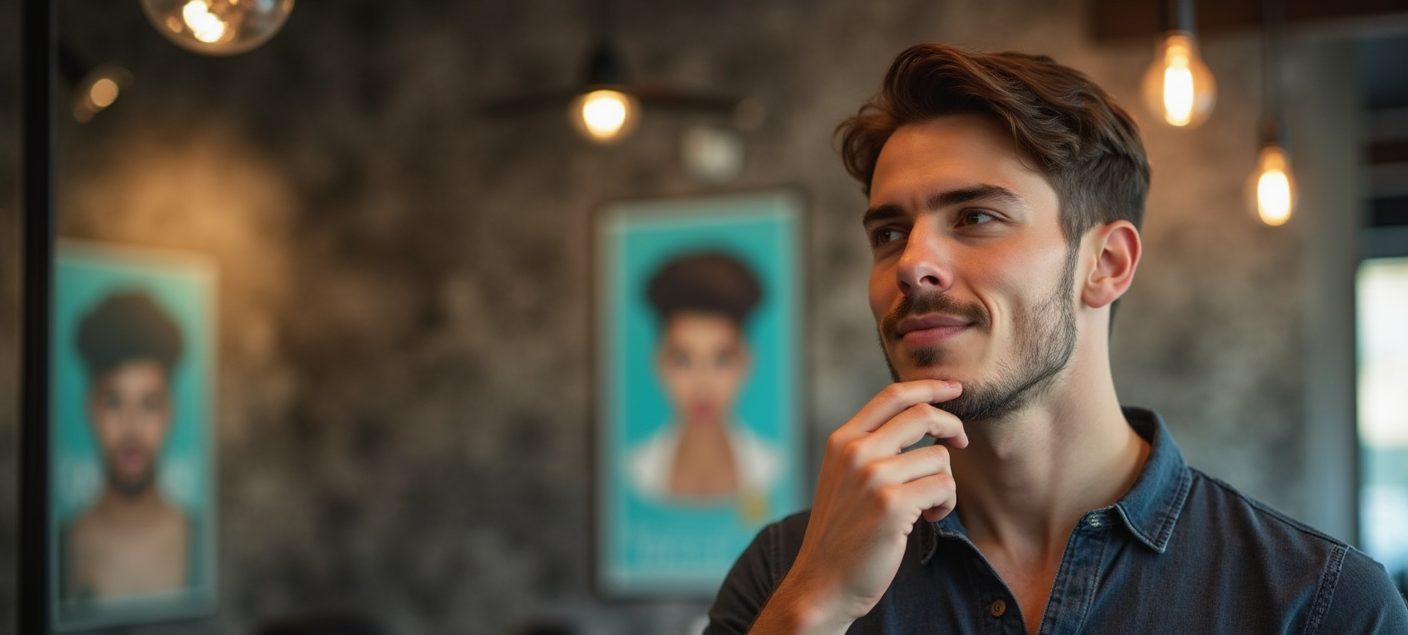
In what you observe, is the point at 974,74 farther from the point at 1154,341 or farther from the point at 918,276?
the point at 1154,341

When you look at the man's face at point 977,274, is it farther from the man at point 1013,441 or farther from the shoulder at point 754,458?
the shoulder at point 754,458

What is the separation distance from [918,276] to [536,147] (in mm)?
4092

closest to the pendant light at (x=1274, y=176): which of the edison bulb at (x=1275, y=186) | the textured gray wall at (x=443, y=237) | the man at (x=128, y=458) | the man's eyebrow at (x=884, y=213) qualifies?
the edison bulb at (x=1275, y=186)

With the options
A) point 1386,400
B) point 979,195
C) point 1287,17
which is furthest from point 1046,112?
point 1386,400

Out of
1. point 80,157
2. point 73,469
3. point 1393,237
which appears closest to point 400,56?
point 80,157

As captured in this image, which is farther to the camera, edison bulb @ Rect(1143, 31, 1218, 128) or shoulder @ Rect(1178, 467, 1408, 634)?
edison bulb @ Rect(1143, 31, 1218, 128)

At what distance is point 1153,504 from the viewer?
157 centimetres

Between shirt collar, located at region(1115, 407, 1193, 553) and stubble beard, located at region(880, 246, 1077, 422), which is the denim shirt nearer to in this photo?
shirt collar, located at region(1115, 407, 1193, 553)

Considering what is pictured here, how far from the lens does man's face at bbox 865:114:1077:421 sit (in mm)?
1558

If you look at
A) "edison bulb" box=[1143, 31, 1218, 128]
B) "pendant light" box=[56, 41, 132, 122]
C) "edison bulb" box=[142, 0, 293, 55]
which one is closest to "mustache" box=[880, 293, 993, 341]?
"edison bulb" box=[142, 0, 293, 55]

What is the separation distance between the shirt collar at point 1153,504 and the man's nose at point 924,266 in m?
0.31

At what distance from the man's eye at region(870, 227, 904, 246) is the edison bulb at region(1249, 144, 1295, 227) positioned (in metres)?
2.25

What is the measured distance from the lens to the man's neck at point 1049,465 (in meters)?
1.61

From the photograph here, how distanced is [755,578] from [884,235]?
49 cm
